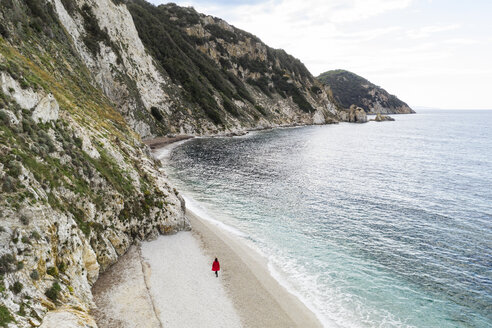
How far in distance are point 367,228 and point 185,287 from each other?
21037mm

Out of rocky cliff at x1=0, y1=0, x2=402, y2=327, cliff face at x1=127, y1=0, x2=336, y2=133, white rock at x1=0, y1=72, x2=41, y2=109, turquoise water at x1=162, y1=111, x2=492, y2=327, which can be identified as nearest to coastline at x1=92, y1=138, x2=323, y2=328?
rocky cliff at x1=0, y1=0, x2=402, y2=327

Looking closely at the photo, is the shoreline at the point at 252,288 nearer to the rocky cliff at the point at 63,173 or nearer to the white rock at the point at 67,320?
the rocky cliff at the point at 63,173

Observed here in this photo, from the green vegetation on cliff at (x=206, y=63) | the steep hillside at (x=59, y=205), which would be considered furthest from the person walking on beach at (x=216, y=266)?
the green vegetation on cliff at (x=206, y=63)

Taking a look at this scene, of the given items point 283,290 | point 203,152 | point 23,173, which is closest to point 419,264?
point 283,290

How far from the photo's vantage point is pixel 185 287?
1959 cm

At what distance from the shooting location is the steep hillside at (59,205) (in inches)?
496

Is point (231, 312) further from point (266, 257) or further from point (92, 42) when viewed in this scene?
point (92, 42)

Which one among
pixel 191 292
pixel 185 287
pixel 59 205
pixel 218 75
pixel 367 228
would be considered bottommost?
pixel 367 228

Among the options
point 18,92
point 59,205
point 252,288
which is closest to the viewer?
point 59,205

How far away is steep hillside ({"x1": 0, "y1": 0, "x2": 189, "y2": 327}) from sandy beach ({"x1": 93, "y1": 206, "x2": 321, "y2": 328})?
1.45 metres

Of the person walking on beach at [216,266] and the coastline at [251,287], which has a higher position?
the person walking on beach at [216,266]

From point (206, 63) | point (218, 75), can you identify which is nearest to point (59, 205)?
point (218, 75)

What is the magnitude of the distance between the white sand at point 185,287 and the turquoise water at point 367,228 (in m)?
5.76

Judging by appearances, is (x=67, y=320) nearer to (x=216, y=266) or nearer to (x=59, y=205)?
(x=59, y=205)
